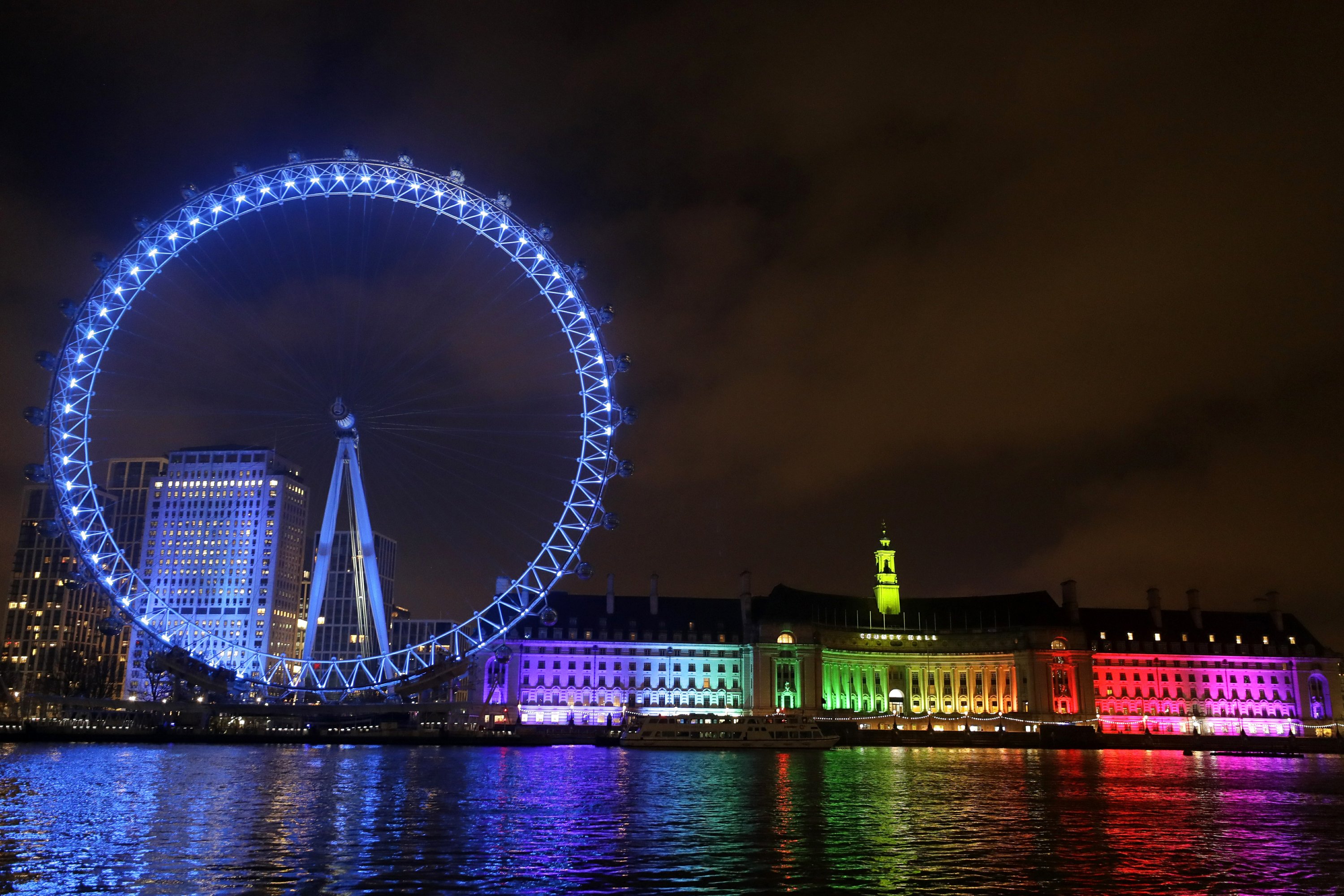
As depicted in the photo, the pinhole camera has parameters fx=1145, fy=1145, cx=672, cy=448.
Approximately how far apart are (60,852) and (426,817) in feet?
40.2

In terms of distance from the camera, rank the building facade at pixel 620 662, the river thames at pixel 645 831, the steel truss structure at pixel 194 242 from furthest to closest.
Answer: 1. the building facade at pixel 620 662
2. the steel truss structure at pixel 194 242
3. the river thames at pixel 645 831

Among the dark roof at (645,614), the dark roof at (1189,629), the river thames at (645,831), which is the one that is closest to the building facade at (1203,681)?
the dark roof at (1189,629)

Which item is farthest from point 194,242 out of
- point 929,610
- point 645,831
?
point 929,610

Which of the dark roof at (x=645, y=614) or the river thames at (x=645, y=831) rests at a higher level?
the dark roof at (x=645, y=614)

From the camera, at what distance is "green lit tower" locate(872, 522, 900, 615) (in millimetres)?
170625

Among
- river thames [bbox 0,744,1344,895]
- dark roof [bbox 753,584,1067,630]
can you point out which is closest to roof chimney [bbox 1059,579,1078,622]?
dark roof [bbox 753,584,1067,630]

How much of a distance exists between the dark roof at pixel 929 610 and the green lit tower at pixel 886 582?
3.27 feet

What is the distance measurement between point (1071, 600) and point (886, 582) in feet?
87.1

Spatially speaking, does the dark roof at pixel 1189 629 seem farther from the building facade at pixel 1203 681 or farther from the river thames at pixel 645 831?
the river thames at pixel 645 831

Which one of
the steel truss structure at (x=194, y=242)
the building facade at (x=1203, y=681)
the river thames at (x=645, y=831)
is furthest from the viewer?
the building facade at (x=1203, y=681)

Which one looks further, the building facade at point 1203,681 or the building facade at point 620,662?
the building facade at point 1203,681

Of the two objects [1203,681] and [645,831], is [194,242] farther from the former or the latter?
[1203,681]

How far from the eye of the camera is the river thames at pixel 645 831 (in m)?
27.7

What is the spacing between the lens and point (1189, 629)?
165 metres
